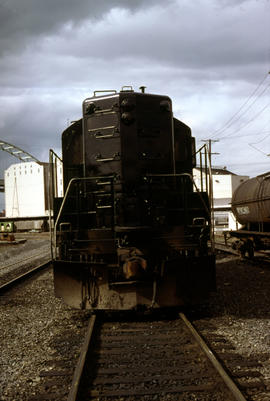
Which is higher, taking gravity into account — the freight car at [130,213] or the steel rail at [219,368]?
the freight car at [130,213]

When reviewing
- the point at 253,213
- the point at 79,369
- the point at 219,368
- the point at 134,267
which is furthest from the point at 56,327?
the point at 253,213

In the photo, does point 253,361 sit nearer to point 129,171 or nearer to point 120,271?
point 120,271

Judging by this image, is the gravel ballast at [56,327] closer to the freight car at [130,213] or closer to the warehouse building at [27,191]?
the freight car at [130,213]

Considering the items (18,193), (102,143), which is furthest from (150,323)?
(18,193)

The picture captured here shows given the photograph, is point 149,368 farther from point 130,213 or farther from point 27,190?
point 27,190

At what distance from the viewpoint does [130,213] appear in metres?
6.46

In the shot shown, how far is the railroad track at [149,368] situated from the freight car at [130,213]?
2.18ft

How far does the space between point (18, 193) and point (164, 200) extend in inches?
2326

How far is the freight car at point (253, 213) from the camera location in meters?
11.5

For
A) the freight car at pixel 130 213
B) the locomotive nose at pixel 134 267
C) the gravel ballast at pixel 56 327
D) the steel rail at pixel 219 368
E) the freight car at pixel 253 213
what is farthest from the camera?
the freight car at pixel 253 213

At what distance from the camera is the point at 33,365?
423cm

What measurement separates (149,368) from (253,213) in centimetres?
922

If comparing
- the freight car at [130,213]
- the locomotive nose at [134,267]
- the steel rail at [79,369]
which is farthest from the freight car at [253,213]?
the steel rail at [79,369]

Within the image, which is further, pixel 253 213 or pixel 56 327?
pixel 253 213
